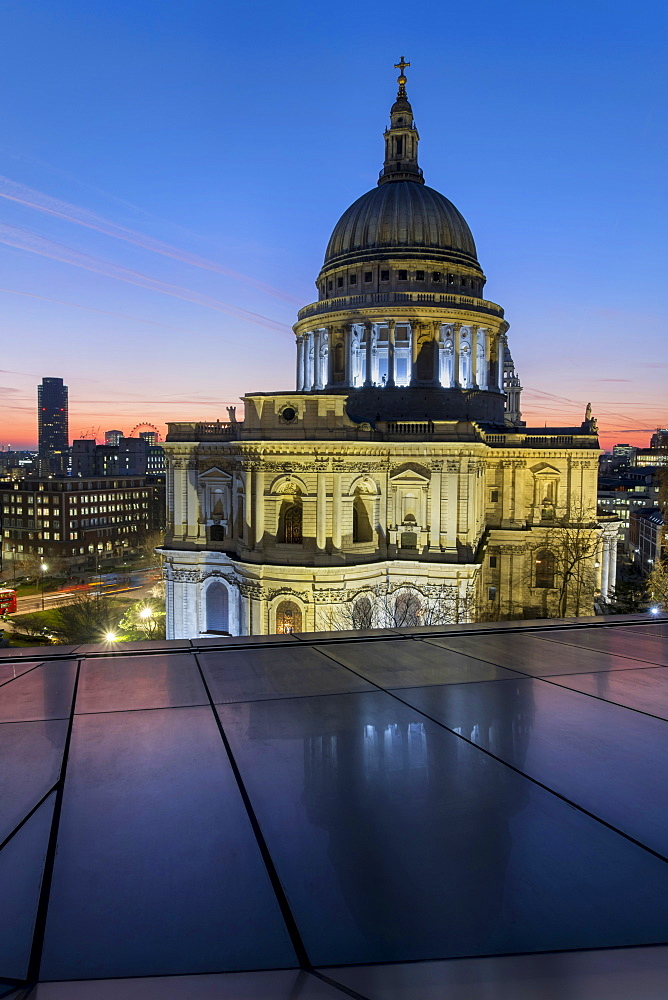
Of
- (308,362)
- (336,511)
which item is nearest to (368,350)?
(308,362)

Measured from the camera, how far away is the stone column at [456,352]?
55.4m

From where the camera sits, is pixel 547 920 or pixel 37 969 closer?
pixel 37 969

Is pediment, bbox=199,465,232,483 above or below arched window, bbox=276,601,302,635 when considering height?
above

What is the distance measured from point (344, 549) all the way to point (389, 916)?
38.2 metres

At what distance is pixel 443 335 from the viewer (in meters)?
55.8

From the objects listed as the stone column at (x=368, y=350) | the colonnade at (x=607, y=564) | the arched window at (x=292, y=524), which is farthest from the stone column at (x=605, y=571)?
the arched window at (x=292, y=524)

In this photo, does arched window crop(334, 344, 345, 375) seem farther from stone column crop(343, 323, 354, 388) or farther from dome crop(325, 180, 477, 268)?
dome crop(325, 180, 477, 268)

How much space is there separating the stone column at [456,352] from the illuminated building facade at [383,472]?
116 mm

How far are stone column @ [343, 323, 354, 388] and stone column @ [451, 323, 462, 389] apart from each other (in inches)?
328

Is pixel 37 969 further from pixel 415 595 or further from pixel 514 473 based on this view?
pixel 514 473

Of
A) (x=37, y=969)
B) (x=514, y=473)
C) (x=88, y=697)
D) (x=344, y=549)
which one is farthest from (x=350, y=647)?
(x=514, y=473)

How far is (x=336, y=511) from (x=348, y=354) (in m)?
19.5

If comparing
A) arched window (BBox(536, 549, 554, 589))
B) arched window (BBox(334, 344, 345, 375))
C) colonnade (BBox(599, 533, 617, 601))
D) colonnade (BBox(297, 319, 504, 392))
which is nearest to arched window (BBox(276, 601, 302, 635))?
arched window (BBox(536, 549, 554, 589))

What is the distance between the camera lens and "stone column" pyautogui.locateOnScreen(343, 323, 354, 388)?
184 ft
